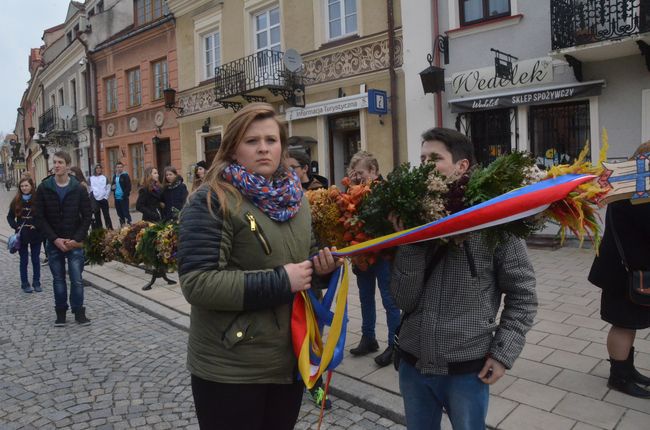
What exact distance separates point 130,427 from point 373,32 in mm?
10681

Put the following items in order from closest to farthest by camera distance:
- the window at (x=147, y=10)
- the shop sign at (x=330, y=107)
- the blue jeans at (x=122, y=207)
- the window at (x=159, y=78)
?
the shop sign at (x=330, y=107), the blue jeans at (x=122, y=207), the window at (x=159, y=78), the window at (x=147, y=10)

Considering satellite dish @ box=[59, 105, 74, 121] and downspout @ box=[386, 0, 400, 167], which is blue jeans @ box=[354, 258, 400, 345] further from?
satellite dish @ box=[59, 105, 74, 121]

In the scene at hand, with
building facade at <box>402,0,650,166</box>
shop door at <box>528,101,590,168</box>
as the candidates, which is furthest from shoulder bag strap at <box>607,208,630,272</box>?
shop door at <box>528,101,590,168</box>

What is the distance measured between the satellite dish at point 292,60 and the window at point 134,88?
33.5 feet

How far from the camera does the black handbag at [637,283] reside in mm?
3277

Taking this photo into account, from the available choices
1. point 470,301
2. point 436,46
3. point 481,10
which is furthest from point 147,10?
point 470,301

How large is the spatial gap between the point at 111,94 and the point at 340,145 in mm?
14393

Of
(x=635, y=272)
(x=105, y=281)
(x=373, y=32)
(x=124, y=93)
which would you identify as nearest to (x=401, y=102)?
(x=373, y=32)

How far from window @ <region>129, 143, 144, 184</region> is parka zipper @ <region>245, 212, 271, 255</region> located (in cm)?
2057

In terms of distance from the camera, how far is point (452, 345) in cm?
200

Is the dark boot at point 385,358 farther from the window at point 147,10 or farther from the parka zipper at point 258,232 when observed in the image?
the window at point 147,10

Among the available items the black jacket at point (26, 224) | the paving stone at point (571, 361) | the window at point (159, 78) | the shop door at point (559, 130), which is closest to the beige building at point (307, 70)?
the window at point (159, 78)

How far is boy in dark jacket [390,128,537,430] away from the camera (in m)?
2.00

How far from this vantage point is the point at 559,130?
9727 mm
